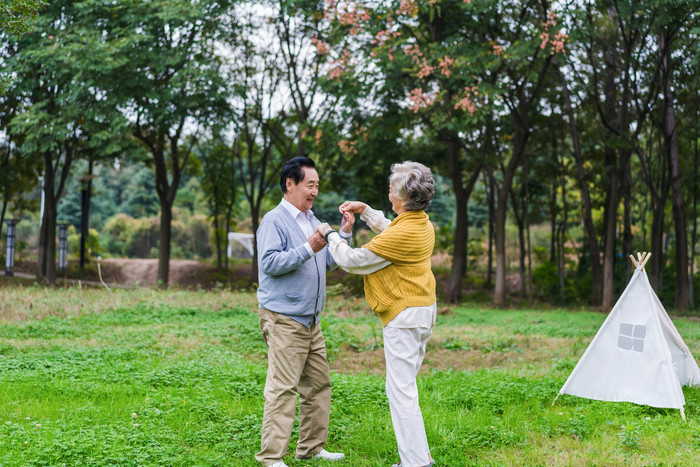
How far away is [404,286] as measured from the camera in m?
3.91

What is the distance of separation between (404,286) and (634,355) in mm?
2970

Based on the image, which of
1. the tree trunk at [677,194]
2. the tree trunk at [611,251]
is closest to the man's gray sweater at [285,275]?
the tree trunk at [611,251]

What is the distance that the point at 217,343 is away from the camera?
859 centimetres

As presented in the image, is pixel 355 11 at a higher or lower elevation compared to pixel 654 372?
higher

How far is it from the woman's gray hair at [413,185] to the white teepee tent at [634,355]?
2.59 metres

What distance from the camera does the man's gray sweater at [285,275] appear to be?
4027 millimetres

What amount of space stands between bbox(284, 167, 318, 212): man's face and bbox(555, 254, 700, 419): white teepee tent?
10.1 feet

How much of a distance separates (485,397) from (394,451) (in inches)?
61.3

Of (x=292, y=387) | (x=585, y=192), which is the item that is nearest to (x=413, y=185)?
(x=292, y=387)

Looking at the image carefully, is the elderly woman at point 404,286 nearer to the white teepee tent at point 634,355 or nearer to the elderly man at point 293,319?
the elderly man at point 293,319

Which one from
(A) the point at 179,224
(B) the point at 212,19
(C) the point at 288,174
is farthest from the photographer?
(A) the point at 179,224

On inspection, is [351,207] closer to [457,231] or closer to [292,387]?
[292,387]

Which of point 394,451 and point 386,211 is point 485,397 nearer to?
point 394,451

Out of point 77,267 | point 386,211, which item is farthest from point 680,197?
point 77,267
